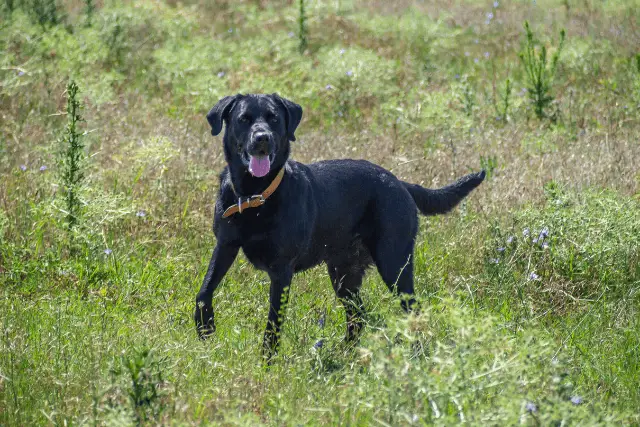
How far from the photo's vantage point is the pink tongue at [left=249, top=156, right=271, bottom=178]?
4.34 metres

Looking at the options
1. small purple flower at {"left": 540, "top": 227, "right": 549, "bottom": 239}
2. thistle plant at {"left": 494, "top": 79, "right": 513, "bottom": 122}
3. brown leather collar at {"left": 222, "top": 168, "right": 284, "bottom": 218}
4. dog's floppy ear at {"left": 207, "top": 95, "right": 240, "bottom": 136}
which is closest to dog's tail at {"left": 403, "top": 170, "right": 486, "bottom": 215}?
small purple flower at {"left": 540, "top": 227, "right": 549, "bottom": 239}

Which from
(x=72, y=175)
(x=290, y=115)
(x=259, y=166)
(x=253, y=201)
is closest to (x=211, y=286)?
(x=253, y=201)

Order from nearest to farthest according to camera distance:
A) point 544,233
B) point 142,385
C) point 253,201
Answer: point 142,385 → point 253,201 → point 544,233

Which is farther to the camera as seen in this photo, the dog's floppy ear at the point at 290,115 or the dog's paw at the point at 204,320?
the dog's floppy ear at the point at 290,115

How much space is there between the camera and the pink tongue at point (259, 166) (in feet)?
14.2

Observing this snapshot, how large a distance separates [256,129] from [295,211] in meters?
0.49

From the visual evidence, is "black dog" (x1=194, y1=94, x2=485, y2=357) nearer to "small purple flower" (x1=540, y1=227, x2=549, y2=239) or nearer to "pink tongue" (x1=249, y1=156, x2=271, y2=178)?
"pink tongue" (x1=249, y1=156, x2=271, y2=178)

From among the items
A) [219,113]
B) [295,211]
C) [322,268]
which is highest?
[219,113]

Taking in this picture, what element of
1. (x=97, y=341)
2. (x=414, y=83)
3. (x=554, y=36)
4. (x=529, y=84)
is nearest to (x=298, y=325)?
(x=97, y=341)

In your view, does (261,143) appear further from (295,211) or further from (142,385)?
(142,385)

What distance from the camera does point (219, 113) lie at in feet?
15.4

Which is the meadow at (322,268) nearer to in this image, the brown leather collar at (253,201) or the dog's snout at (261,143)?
the brown leather collar at (253,201)

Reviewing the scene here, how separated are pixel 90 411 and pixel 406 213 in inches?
93.2

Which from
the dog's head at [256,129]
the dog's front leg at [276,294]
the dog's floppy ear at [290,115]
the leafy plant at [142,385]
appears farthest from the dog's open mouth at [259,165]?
the leafy plant at [142,385]
